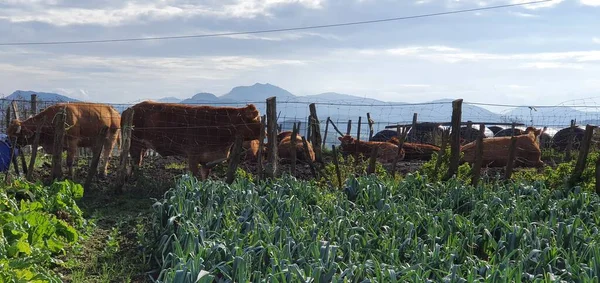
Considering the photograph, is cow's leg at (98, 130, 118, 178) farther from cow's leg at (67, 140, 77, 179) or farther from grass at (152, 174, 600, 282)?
grass at (152, 174, 600, 282)

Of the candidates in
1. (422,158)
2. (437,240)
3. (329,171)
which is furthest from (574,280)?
(422,158)

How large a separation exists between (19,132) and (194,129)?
3108 millimetres

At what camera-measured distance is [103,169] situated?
36.5 ft

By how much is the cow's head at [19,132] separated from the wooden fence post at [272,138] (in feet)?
16.1

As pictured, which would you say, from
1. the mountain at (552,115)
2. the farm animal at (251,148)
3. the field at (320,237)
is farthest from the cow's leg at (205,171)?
the mountain at (552,115)

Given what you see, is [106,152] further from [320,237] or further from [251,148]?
[320,237]

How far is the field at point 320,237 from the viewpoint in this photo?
3516 mm

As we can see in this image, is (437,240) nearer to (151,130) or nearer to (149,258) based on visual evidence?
(149,258)

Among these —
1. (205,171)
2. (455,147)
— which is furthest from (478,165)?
(205,171)

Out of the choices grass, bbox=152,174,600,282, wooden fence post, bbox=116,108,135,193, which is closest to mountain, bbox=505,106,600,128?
grass, bbox=152,174,600,282

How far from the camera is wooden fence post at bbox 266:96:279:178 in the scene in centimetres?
830

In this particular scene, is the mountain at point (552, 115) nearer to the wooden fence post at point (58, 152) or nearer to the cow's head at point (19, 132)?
the wooden fence post at point (58, 152)

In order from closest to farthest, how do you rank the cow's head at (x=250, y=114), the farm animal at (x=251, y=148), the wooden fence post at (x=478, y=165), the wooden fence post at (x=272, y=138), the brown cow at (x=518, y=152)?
the wooden fence post at (x=478, y=165)
the wooden fence post at (x=272, y=138)
the cow's head at (x=250, y=114)
the farm animal at (x=251, y=148)
the brown cow at (x=518, y=152)

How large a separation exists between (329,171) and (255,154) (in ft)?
11.9
